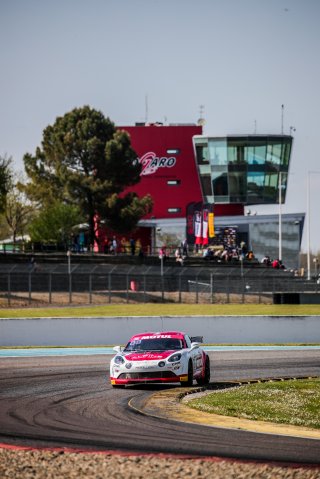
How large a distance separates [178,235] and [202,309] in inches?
1887

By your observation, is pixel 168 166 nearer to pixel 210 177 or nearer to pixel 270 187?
pixel 210 177

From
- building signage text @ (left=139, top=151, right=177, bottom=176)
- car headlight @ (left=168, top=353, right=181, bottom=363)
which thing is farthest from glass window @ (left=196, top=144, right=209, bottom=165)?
car headlight @ (left=168, top=353, right=181, bottom=363)

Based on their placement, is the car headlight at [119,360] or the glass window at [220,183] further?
the glass window at [220,183]

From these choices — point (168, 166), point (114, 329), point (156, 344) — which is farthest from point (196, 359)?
point (168, 166)

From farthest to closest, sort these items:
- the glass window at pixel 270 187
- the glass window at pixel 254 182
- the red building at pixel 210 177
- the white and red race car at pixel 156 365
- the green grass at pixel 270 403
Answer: the glass window at pixel 270 187 < the glass window at pixel 254 182 < the red building at pixel 210 177 < the white and red race car at pixel 156 365 < the green grass at pixel 270 403

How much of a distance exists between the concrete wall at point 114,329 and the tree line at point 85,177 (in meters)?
50.3

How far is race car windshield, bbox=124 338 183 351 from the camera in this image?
23828 mm

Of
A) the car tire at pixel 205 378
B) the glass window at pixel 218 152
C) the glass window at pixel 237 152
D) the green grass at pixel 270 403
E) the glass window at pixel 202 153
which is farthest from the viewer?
the glass window at pixel 237 152

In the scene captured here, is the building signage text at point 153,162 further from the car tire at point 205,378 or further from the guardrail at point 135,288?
the car tire at point 205,378

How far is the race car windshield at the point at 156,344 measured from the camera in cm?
2383

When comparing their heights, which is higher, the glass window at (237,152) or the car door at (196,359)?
the glass window at (237,152)

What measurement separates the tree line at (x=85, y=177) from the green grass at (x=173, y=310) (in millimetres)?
36058

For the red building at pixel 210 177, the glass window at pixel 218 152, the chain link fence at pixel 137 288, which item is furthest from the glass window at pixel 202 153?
the chain link fence at pixel 137 288

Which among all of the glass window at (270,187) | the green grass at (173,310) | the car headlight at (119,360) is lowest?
the green grass at (173,310)
